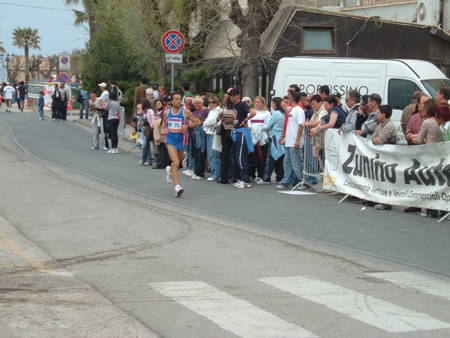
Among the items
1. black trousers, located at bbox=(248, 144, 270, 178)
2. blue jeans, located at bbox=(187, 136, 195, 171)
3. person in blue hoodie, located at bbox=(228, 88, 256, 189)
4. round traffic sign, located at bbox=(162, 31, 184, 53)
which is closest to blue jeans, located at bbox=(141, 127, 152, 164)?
blue jeans, located at bbox=(187, 136, 195, 171)

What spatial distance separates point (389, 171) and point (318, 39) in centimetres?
1644

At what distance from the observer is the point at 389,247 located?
989 centimetres

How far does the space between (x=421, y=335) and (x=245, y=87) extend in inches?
838

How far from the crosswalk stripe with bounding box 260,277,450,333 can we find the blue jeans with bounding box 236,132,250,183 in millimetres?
7828

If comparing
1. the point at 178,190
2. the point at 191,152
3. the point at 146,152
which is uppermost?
the point at 191,152

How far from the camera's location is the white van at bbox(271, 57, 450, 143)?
20125 millimetres

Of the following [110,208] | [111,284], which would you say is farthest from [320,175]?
[111,284]

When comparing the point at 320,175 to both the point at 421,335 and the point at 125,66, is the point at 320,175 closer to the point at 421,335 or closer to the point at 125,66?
the point at 421,335

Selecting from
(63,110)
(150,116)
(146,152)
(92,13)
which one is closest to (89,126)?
(63,110)

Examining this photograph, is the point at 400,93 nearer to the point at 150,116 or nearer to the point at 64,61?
the point at 150,116

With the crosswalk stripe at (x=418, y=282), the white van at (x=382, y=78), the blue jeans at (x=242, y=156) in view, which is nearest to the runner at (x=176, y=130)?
the blue jeans at (x=242, y=156)

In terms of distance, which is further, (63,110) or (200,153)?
(63,110)

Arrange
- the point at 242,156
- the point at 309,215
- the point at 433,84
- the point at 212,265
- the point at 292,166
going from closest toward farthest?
the point at 212,265 → the point at 309,215 → the point at 292,166 → the point at 242,156 → the point at 433,84

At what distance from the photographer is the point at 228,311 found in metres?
6.69
